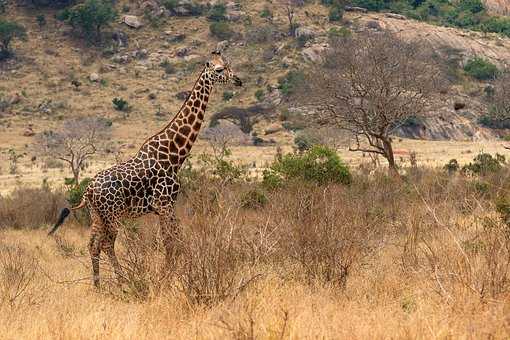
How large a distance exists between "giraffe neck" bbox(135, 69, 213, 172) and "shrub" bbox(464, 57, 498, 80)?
46.9 m

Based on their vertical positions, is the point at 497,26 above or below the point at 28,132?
above

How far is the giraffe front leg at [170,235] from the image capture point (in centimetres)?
642

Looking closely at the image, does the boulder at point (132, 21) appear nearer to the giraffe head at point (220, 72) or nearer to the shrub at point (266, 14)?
the shrub at point (266, 14)

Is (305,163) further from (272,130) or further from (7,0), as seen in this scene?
(7,0)

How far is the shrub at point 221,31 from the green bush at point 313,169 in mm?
44450

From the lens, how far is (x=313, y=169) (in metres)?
15.1

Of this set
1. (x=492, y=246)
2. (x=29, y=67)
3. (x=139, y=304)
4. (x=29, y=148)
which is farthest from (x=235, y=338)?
(x=29, y=67)

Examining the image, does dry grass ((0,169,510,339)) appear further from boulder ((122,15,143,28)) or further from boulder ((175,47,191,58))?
boulder ((122,15,143,28))

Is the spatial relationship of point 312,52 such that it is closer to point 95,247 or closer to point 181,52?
point 181,52

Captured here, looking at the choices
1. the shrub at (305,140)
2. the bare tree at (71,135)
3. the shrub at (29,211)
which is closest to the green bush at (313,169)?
the shrub at (29,211)

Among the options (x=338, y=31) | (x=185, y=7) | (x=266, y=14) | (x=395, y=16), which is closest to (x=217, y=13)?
(x=185, y=7)

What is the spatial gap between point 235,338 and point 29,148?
39.2m

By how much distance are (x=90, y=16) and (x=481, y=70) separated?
29067mm

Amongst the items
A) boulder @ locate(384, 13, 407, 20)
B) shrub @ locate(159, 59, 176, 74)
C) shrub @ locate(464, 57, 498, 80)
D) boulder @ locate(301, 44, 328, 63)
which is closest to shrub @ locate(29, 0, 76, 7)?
shrub @ locate(159, 59, 176, 74)
